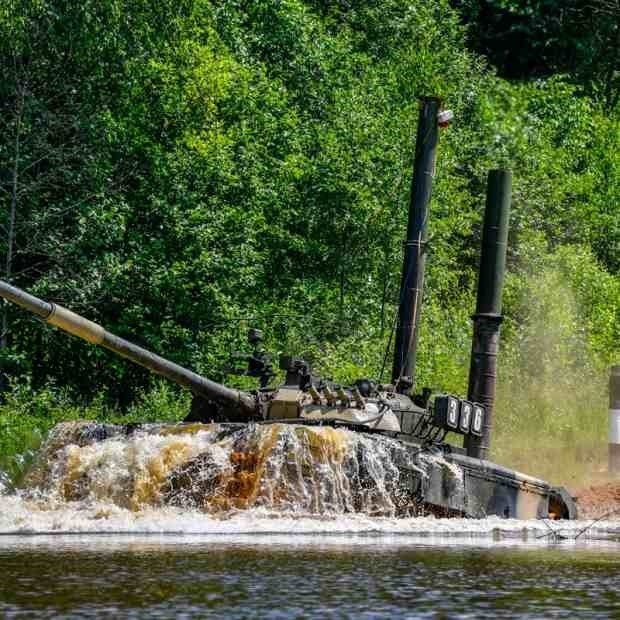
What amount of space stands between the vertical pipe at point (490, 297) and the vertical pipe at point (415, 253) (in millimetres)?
972

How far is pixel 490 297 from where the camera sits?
3159 cm

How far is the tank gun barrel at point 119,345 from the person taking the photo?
2450 centimetres

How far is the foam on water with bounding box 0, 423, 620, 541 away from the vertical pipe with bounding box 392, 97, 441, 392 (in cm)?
536

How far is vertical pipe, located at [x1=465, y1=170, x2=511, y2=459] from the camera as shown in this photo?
3141 cm

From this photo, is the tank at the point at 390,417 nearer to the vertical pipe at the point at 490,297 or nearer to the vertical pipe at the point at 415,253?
the vertical pipe at the point at 490,297

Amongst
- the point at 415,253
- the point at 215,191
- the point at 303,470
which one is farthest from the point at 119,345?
the point at 215,191

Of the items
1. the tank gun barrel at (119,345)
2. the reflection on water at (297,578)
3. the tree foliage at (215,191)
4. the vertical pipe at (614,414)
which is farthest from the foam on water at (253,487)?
the tree foliage at (215,191)

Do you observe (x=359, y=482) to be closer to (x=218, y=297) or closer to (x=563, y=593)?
(x=563, y=593)

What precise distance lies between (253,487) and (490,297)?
770 centimetres

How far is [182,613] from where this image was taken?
15.5 meters

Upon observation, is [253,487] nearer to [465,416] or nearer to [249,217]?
[465,416]

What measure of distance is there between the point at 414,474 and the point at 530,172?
80.6 feet

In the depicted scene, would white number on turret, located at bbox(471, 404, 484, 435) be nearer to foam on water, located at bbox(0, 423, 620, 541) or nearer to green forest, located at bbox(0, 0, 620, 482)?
foam on water, located at bbox(0, 423, 620, 541)

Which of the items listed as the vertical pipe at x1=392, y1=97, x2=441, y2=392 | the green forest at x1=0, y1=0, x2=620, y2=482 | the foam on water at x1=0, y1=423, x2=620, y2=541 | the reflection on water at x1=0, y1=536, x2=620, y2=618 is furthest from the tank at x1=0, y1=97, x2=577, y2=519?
the green forest at x1=0, y1=0, x2=620, y2=482
